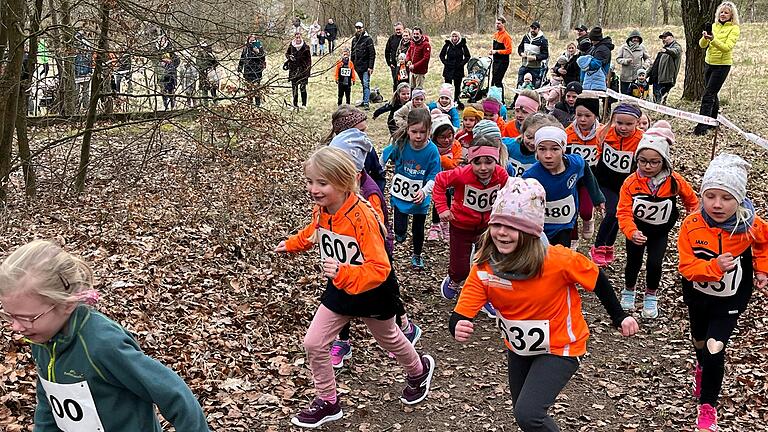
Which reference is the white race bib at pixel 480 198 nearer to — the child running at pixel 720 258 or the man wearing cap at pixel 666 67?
the child running at pixel 720 258

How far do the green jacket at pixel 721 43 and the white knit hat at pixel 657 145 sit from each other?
24.3 ft

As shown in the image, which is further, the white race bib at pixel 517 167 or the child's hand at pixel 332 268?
the white race bib at pixel 517 167

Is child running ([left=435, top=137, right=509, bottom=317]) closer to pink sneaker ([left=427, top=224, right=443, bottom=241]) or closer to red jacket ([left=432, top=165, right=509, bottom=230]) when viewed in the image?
red jacket ([left=432, top=165, right=509, bottom=230])

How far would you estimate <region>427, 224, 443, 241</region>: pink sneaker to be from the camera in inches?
382

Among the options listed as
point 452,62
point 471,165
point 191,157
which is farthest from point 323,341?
point 452,62

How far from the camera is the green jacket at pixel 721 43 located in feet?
41.1

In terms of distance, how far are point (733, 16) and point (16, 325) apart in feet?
44.4

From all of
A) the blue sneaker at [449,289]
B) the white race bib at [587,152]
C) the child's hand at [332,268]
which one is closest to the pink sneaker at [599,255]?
the white race bib at [587,152]

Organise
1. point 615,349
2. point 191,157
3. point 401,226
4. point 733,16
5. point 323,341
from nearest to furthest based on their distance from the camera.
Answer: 1. point 323,341
2. point 615,349
3. point 401,226
4. point 191,157
5. point 733,16

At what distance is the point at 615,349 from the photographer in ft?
21.3

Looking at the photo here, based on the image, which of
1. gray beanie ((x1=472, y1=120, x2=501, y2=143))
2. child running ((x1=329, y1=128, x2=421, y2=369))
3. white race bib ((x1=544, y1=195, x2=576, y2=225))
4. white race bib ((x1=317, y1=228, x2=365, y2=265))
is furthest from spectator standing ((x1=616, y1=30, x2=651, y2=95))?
white race bib ((x1=317, y1=228, x2=365, y2=265))

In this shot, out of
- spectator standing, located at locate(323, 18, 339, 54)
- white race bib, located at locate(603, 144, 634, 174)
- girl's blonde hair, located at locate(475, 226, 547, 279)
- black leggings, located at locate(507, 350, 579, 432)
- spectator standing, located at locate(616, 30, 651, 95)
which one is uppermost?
spectator standing, located at locate(323, 18, 339, 54)

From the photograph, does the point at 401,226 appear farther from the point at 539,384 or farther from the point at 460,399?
the point at 539,384

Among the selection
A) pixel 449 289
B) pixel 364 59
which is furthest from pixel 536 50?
pixel 449 289
